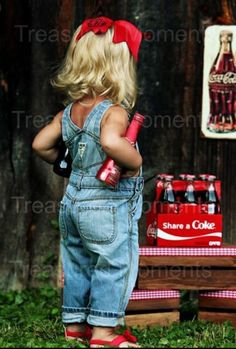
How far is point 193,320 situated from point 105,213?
5.30 feet

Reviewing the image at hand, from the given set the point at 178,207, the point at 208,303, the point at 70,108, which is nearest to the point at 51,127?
the point at 70,108

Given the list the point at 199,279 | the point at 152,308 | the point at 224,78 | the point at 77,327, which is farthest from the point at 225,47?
the point at 77,327

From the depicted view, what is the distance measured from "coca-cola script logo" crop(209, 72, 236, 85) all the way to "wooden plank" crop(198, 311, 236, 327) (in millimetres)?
1802

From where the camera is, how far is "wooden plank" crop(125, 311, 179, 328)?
20.8ft

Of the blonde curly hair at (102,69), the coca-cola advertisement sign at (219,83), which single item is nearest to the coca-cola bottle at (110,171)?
the blonde curly hair at (102,69)

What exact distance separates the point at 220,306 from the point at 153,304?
46 centimetres

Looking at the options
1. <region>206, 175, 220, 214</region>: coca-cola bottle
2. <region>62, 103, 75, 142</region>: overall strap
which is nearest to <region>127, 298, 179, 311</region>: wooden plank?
<region>206, 175, 220, 214</region>: coca-cola bottle

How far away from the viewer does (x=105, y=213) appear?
522cm

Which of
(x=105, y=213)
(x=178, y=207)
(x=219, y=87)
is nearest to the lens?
(x=105, y=213)

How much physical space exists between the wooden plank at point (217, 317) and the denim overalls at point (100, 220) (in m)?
1.22

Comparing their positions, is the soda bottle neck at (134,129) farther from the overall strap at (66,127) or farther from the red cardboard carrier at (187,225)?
the red cardboard carrier at (187,225)

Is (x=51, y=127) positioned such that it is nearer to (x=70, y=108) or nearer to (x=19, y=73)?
(x=70, y=108)

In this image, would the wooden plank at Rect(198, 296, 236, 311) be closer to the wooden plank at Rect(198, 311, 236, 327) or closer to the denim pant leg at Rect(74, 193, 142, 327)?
the wooden plank at Rect(198, 311, 236, 327)

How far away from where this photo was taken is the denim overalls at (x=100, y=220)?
523 cm
